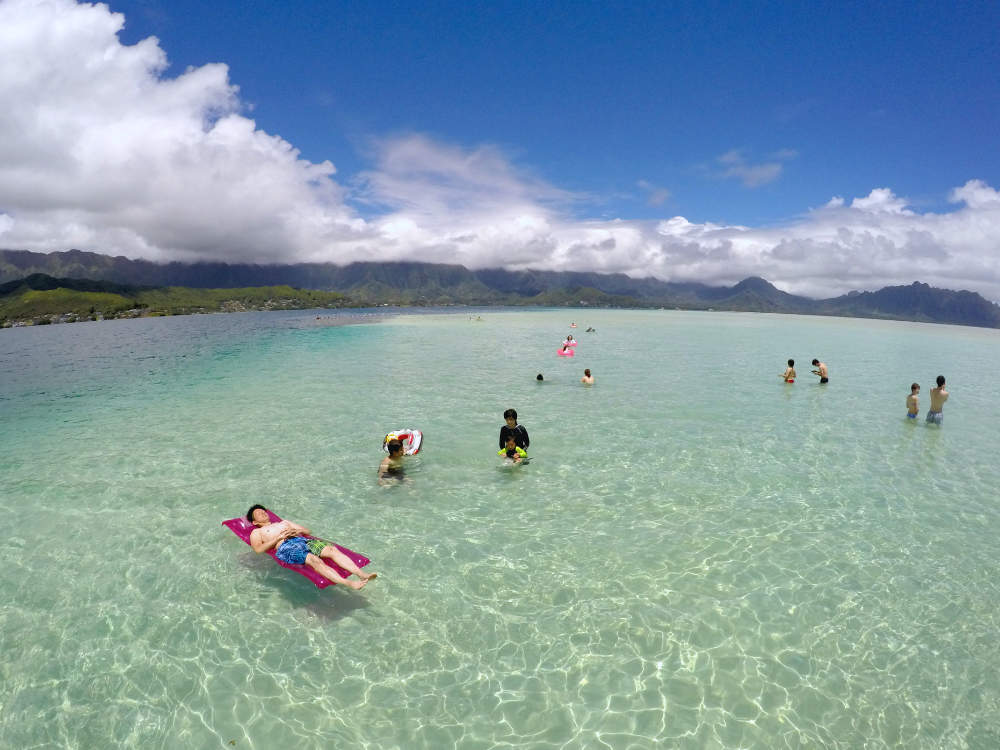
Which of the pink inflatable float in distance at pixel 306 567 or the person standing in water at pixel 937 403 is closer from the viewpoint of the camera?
the pink inflatable float in distance at pixel 306 567

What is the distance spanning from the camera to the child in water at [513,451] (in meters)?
17.5

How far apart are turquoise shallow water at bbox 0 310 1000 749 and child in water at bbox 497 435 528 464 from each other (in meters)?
0.49

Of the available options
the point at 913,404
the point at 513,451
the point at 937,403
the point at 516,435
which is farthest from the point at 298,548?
the point at 913,404

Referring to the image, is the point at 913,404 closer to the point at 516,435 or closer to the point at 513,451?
the point at 516,435

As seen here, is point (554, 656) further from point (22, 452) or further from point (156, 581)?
point (22, 452)

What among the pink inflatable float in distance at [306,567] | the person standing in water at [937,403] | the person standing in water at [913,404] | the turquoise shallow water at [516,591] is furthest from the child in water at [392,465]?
the person standing in water at [913,404]

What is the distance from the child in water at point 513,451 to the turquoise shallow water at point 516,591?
1.62 ft

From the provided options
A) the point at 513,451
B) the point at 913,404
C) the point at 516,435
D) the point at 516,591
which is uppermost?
the point at 913,404

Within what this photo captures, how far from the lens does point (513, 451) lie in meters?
17.6

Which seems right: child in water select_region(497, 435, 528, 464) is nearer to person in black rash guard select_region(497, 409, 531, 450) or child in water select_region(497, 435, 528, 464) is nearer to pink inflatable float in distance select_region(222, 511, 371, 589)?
person in black rash guard select_region(497, 409, 531, 450)

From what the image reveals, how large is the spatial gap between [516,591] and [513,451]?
23.9 ft

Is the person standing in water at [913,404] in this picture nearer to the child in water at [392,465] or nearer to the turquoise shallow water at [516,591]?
the turquoise shallow water at [516,591]

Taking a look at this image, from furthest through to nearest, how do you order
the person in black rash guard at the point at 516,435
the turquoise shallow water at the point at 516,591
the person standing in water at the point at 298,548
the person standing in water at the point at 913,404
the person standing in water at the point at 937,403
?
the person standing in water at the point at 913,404, the person standing in water at the point at 937,403, the person in black rash guard at the point at 516,435, the person standing in water at the point at 298,548, the turquoise shallow water at the point at 516,591

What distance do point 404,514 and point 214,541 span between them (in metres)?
5.12
